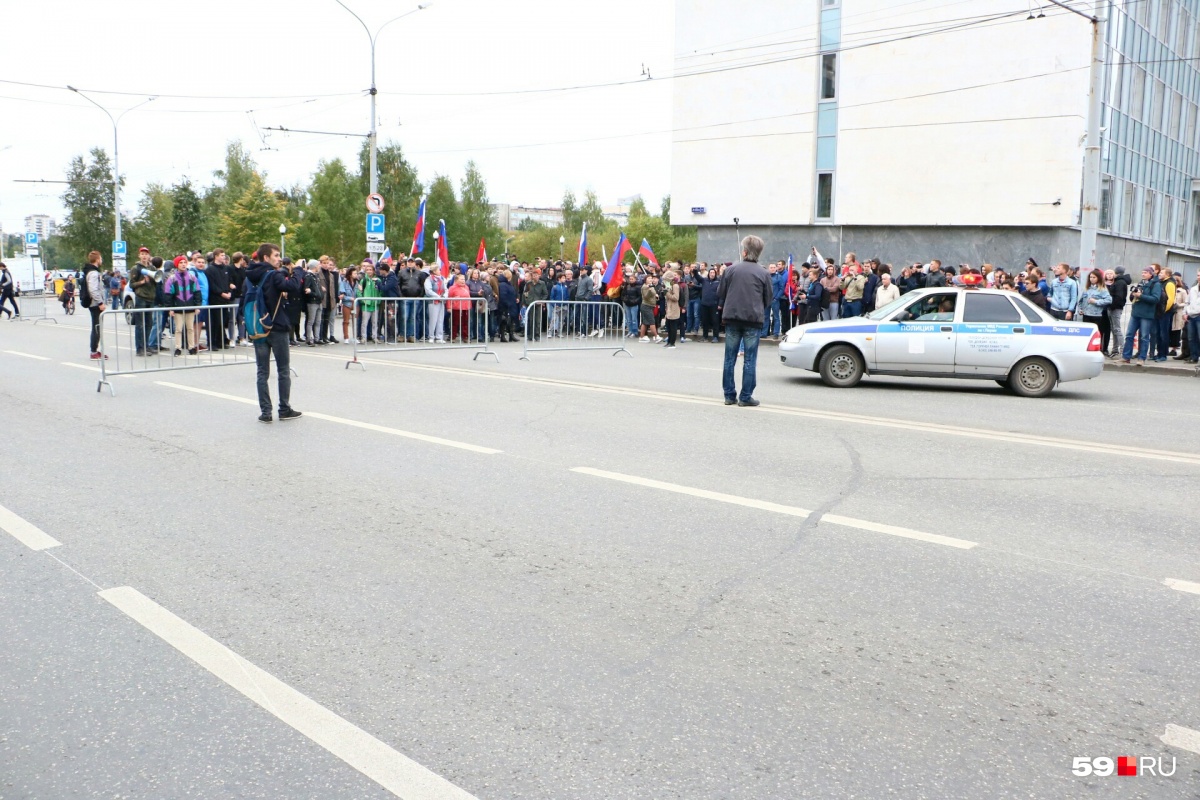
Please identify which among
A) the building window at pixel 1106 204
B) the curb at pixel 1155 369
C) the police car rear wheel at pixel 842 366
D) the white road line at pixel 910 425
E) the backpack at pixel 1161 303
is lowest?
the white road line at pixel 910 425

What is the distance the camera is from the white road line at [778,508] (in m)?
5.87

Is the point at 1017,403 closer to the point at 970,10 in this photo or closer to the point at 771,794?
the point at 771,794

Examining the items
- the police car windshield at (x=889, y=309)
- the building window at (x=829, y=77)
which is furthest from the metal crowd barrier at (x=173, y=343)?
the building window at (x=829, y=77)

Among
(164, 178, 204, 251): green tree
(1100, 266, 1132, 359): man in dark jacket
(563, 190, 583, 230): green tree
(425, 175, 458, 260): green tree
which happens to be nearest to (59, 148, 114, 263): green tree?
(164, 178, 204, 251): green tree

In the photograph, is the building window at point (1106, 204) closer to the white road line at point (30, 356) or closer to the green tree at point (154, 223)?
→ the white road line at point (30, 356)

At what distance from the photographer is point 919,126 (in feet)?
110

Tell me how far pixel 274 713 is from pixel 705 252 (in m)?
37.2

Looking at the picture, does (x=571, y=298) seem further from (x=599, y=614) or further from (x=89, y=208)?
(x=89, y=208)

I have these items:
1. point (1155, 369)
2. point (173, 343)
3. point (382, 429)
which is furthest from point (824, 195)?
point (382, 429)

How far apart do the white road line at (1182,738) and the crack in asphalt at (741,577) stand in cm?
182

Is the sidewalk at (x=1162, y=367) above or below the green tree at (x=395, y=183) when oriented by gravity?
below

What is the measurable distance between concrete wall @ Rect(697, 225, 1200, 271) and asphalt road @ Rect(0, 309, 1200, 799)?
24499 mm

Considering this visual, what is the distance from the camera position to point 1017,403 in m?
12.9

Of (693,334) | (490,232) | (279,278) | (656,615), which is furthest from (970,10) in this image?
(490,232)
